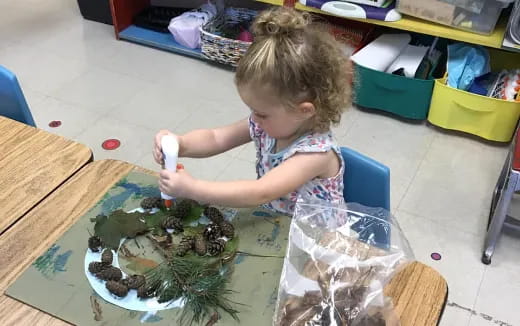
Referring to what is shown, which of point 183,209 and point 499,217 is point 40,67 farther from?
point 499,217

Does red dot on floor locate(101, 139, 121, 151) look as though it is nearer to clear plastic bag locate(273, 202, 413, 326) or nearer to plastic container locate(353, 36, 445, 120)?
plastic container locate(353, 36, 445, 120)

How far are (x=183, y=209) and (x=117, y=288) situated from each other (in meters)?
0.19

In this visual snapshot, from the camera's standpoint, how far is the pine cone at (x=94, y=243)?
2.74ft

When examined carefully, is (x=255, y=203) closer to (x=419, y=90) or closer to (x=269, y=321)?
(x=269, y=321)

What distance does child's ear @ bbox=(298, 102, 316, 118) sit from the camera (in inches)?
35.4

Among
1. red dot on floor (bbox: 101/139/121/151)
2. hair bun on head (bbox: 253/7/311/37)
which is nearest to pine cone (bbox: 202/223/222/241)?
hair bun on head (bbox: 253/7/311/37)

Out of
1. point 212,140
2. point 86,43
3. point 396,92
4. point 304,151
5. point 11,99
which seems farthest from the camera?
point 86,43

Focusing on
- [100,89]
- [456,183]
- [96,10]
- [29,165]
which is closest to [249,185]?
[29,165]

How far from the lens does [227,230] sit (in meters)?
0.86

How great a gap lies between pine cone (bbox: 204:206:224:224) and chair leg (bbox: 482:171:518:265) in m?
0.94

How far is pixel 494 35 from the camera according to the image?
1.91 metres

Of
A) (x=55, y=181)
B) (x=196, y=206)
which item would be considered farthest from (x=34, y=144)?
(x=196, y=206)

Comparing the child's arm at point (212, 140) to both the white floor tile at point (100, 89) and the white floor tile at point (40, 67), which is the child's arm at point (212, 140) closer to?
the white floor tile at point (100, 89)

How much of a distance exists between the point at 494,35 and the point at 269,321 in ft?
5.29
